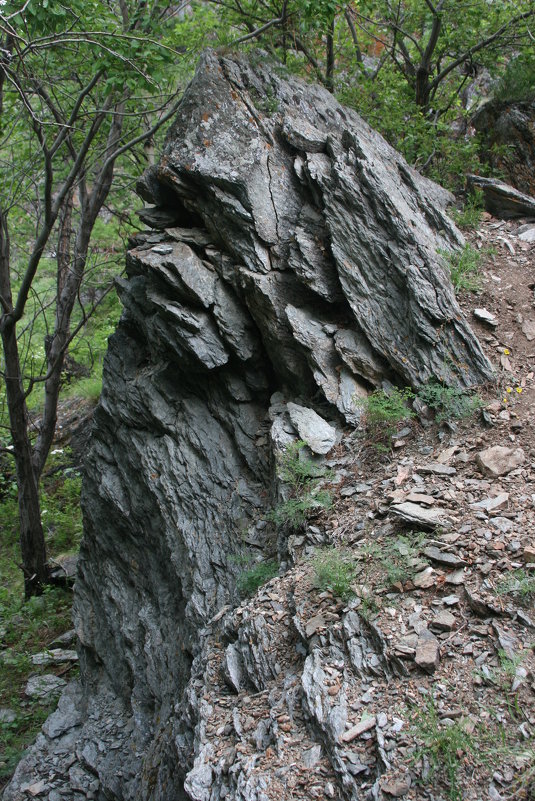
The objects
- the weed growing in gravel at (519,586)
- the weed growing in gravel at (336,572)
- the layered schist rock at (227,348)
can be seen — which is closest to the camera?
the weed growing in gravel at (519,586)

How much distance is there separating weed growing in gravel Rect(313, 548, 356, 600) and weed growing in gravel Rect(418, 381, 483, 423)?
1767 millimetres

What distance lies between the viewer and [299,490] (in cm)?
542

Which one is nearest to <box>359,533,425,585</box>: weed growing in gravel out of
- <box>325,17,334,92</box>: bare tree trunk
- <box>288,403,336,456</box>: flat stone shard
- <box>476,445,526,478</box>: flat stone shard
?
<box>476,445,526,478</box>: flat stone shard

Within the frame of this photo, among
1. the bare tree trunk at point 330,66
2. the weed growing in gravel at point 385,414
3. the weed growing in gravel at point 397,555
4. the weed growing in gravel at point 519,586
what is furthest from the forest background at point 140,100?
the weed growing in gravel at point 519,586

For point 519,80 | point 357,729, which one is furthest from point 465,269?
point 357,729

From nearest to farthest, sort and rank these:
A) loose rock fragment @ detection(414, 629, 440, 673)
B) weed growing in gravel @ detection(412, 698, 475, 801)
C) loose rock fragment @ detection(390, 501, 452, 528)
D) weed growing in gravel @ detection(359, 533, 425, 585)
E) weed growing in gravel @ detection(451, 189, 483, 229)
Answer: weed growing in gravel @ detection(412, 698, 475, 801) < loose rock fragment @ detection(414, 629, 440, 673) < weed growing in gravel @ detection(359, 533, 425, 585) < loose rock fragment @ detection(390, 501, 452, 528) < weed growing in gravel @ detection(451, 189, 483, 229)

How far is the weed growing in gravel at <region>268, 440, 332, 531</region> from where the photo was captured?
5.19 m

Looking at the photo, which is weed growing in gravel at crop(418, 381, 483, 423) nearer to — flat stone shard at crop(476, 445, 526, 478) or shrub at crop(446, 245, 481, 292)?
flat stone shard at crop(476, 445, 526, 478)

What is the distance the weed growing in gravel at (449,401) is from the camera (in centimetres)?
552

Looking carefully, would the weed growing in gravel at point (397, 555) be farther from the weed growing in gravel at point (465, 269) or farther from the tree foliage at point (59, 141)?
the tree foliage at point (59, 141)

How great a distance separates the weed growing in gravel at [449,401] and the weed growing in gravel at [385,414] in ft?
0.54

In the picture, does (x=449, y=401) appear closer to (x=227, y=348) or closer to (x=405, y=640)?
(x=227, y=348)

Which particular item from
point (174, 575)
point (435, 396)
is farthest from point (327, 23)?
point (174, 575)

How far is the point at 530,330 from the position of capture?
623 cm
